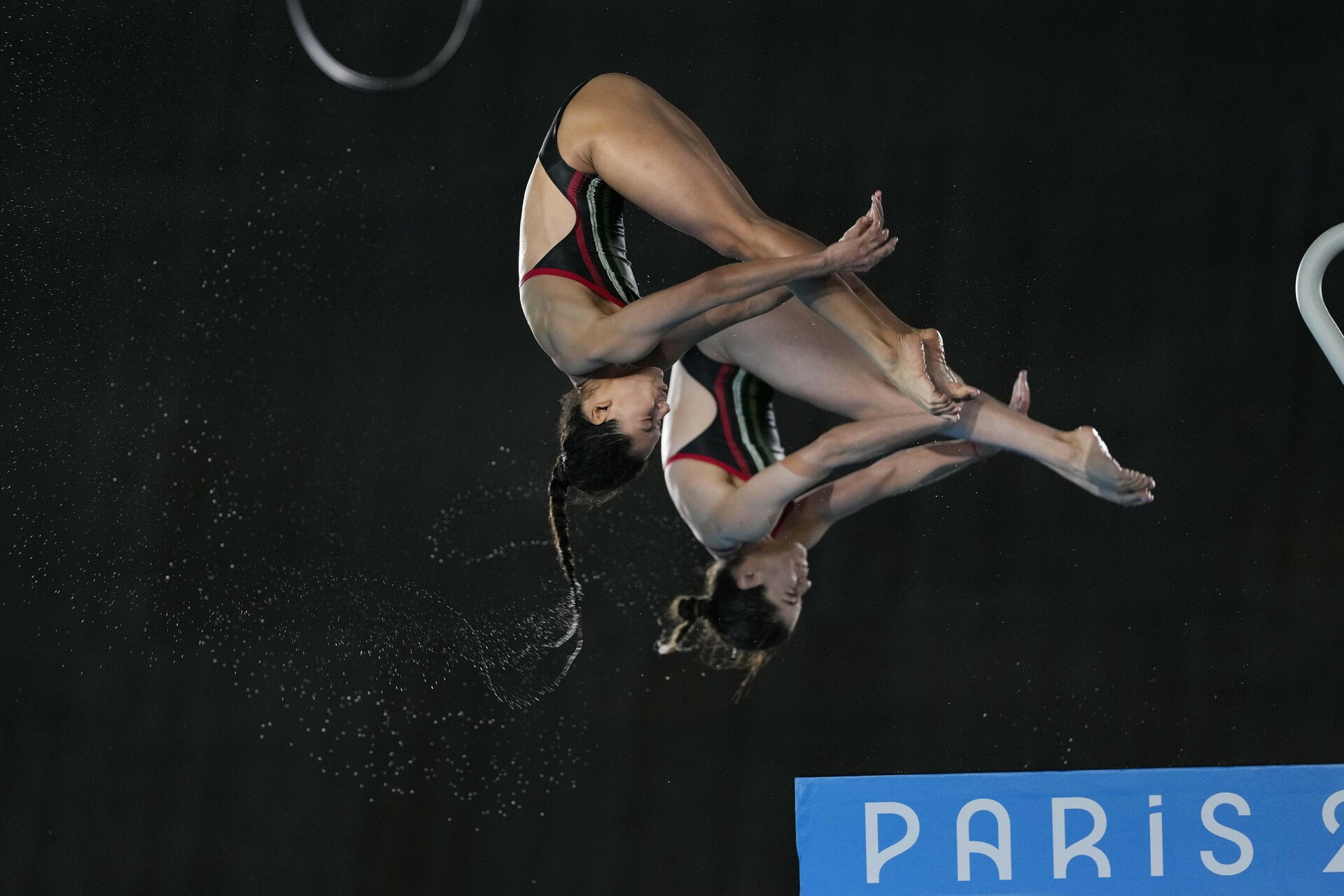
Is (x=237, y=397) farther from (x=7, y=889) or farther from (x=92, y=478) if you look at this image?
(x=7, y=889)

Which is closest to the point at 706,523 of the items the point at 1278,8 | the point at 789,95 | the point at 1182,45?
the point at 789,95

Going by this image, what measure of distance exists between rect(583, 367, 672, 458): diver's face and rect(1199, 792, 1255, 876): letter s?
6.95 ft

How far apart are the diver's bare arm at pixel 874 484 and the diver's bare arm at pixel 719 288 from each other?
0.85m

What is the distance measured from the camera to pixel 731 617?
11.2ft

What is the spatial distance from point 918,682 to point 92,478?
2.45 m

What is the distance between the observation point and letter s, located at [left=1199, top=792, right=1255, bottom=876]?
372 cm

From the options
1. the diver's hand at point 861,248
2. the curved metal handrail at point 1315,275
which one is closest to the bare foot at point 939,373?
the diver's hand at point 861,248

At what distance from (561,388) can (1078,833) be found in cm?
194

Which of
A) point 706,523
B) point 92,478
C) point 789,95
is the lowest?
point 706,523

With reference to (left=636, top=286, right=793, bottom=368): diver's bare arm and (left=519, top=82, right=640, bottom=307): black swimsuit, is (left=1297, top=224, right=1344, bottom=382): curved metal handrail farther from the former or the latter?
(left=519, top=82, right=640, bottom=307): black swimsuit

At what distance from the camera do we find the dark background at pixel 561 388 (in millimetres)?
3836

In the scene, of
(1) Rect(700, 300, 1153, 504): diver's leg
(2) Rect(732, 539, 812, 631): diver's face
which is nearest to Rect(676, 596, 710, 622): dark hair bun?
(2) Rect(732, 539, 812, 631): diver's face

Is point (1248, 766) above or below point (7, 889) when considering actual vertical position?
above

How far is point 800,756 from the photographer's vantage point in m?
3.84
